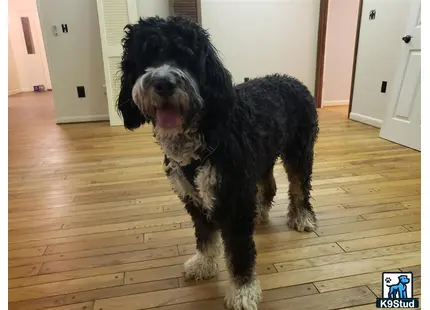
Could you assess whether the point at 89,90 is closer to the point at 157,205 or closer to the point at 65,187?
the point at 65,187

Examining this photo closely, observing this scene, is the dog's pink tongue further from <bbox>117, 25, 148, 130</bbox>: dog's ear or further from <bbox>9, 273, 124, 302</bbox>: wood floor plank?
<bbox>9, 273, 124, 302</bbox>: wood floor plank

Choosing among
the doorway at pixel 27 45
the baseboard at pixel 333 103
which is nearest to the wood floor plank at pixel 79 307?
the baseboard at pixel 333 103

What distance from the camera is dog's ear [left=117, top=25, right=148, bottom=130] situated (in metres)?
1.17

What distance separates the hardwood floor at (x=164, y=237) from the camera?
1503 millimetres

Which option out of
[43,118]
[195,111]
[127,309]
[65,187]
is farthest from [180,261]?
[43,118]

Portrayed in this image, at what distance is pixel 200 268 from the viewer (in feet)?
5.22

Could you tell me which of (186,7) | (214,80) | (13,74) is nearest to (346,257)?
(214,80)

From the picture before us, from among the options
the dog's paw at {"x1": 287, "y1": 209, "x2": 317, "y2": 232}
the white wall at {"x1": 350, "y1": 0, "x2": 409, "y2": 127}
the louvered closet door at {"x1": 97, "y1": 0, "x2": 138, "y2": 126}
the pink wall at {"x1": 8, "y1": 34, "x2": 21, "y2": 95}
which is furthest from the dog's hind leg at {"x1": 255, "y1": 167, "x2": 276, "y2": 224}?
the pink wall at {"x1": 8, "y1": 34, "x2": 21, "y2": 95}

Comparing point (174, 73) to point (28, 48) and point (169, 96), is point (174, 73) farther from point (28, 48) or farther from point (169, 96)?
point (28, 48)

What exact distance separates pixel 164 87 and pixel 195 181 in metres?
0.42

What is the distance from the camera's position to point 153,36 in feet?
3.54

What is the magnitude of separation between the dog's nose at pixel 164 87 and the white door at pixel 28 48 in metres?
8.69

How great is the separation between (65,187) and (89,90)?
8.25 feet

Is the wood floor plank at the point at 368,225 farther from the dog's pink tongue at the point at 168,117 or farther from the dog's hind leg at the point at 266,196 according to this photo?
the dog's pink tongue at the point at 168,117
